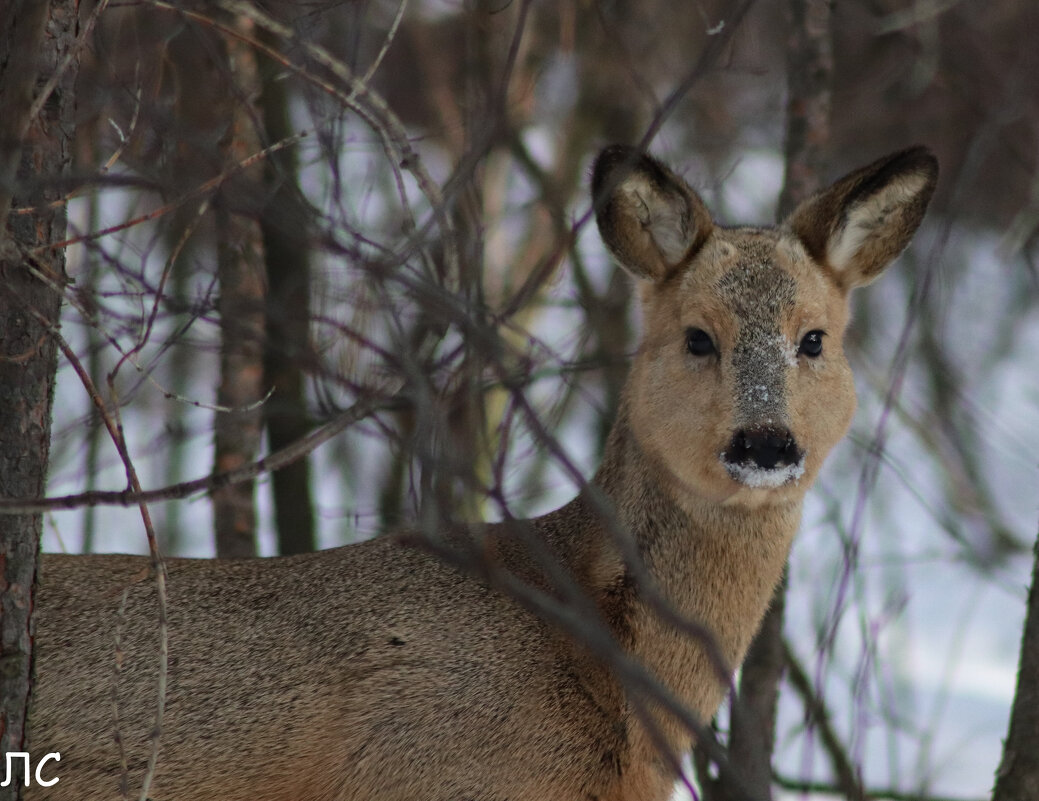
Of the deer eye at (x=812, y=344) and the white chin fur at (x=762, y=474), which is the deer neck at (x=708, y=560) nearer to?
the white chin fur at (x=762, y=474)

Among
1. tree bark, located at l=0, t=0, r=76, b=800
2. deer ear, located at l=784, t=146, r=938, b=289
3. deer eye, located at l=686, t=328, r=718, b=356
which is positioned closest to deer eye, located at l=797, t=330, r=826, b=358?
deer eye, located at l=686, t=328, r=718, b=356

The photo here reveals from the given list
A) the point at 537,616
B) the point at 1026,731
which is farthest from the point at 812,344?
the point at 1026,731

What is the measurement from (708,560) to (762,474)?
54 cm

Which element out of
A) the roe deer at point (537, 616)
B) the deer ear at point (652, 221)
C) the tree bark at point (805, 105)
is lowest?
the roe deer at point (537, 616)

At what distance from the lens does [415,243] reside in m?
3.22

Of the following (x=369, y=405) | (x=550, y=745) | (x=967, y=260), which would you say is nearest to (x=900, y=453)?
(x=967, y=260)

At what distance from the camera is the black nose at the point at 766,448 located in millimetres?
4422

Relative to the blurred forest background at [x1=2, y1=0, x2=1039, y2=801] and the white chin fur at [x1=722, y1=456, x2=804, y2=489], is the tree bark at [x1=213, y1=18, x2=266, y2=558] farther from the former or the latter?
the white chin fur at [x1=722, y1=456, x2=804, y2=489]

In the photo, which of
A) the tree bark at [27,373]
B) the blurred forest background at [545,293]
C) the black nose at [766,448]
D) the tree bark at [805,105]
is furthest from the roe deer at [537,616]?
the tree bark at [805,105]

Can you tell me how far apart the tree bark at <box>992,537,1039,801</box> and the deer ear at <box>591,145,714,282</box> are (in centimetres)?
177

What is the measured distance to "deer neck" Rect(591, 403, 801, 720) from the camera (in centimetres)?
483

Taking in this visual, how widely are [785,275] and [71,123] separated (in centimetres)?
243

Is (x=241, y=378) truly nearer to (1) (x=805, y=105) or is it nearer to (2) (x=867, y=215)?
(1) (x=805, y=105)

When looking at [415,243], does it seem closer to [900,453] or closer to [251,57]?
[251,57]
